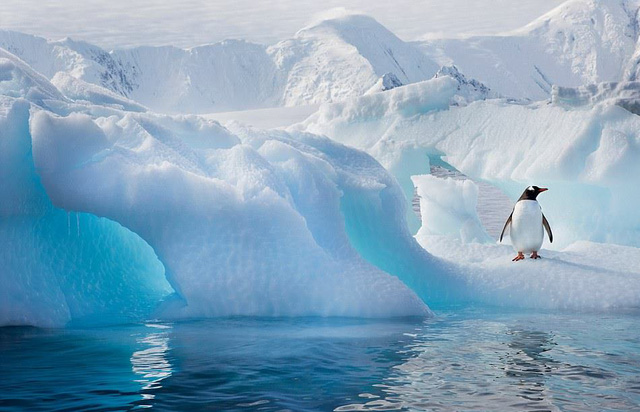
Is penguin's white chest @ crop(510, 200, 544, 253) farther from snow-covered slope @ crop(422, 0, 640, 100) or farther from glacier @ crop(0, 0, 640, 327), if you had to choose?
snow-covered slope @ crop(422, 0, 640, 100)

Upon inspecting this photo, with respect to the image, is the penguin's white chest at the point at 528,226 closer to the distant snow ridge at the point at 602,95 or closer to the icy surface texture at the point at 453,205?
the icy surface texture at the point at 453,205

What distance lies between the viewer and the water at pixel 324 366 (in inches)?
164

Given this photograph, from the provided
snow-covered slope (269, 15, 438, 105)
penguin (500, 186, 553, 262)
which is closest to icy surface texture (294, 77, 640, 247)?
penguin (500, 186, 553, 262)

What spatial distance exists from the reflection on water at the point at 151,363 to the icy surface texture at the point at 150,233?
2.64 feet

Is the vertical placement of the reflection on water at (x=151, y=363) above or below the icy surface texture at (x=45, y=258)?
below

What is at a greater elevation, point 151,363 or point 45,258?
point 45,258

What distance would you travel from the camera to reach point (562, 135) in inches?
557

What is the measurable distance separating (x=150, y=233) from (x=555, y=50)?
14525 cm

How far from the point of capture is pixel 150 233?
22.3ft

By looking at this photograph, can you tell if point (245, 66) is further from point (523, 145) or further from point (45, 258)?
point (45, 258)

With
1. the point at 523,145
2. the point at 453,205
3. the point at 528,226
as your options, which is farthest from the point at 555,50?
the point at 528,226

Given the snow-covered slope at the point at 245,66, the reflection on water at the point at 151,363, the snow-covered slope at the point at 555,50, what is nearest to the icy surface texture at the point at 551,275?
the reflection on water at the point at 151,363

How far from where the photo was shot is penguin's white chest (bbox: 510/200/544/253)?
30.8ft

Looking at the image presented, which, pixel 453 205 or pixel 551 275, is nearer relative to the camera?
pixel 551 275
